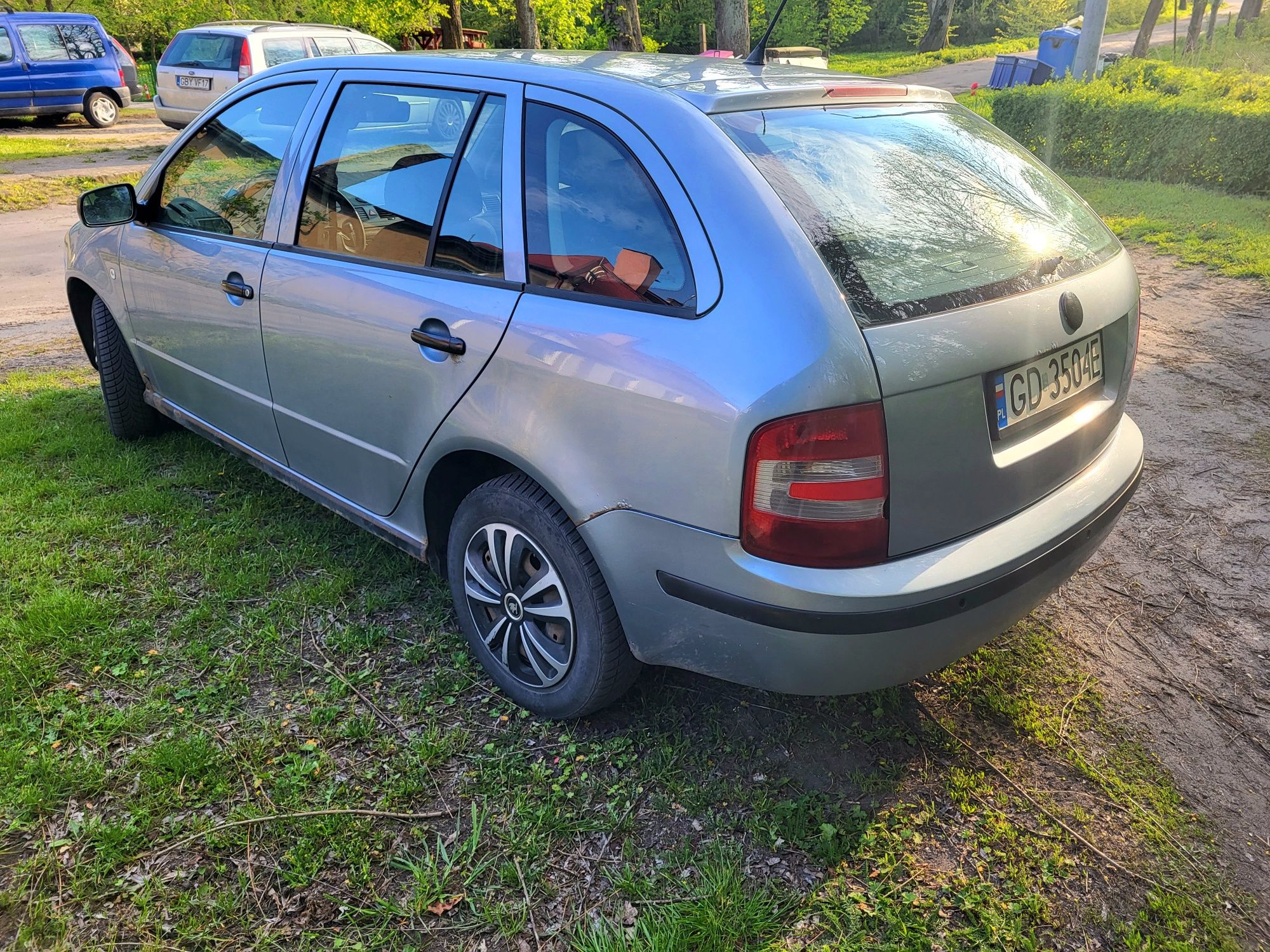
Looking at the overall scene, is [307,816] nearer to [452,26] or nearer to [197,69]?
[197,69]

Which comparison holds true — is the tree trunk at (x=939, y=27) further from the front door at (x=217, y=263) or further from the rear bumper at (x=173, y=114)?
the front door at (x=217, y=263)

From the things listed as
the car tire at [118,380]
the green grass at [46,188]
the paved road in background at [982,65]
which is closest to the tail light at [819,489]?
the car tire at [118,380]

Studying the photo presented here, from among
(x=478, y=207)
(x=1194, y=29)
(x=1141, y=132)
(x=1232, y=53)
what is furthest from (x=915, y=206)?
(x=1194, y=29)

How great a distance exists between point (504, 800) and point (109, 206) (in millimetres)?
→ 3088

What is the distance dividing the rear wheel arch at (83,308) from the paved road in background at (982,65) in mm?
20986

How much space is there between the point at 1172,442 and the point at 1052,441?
2.70 meters

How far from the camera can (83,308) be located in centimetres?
464

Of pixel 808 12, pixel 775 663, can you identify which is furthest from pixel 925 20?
pixel 775 663

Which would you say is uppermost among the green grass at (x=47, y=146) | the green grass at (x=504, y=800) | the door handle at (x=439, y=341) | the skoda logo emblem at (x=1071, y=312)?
the skoda logo emblem at (x=1071, y=312)

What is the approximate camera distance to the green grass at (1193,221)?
7723 mm

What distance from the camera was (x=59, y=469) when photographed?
4.25m

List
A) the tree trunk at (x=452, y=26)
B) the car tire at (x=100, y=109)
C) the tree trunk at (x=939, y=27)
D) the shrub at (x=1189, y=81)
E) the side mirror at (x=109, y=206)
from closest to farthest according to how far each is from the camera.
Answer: the side mirror at (x=109, y=206), the shrub at (x=1189, y=81), the car tire at (x=100, y=109), the tree trunk at (x=452, y=26), the tree trunk at (x=939, y=27)

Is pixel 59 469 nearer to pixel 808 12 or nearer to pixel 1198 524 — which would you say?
pixel 1198 524

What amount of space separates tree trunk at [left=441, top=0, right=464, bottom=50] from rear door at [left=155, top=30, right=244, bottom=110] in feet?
22.0
